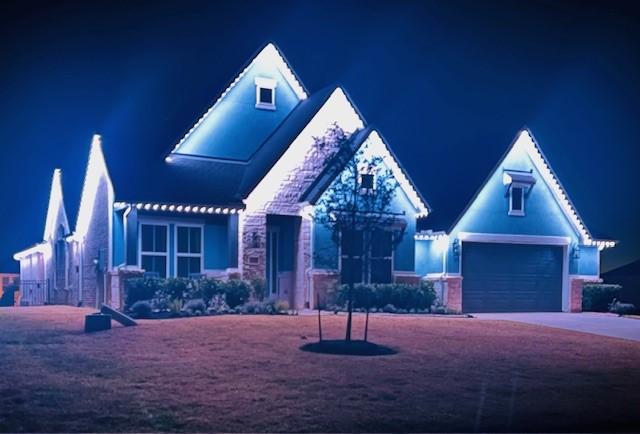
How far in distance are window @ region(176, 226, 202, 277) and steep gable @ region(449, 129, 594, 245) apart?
10277mm

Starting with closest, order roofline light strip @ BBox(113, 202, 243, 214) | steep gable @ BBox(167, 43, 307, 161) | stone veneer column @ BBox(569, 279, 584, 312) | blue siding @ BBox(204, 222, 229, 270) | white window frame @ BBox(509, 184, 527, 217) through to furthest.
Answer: roofline light strip @ BBox(113, 202, 243, 214)
blue siding @ BBox(204, 222, 229, 270)
steep gable @ BBox(167, 43, 307, 161)
white window frame @ BBox(509, 184, 527, 217)
stone veneer column @ BBox(569, 279, 584, 312)

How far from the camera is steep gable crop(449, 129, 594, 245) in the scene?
2567 cm

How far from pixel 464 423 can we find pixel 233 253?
14848mm

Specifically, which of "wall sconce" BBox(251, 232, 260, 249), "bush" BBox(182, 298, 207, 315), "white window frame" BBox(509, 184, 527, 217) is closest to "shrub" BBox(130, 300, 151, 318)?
"bush" BBox(182, 298, 207, 315)

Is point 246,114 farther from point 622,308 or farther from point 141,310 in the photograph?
point 622,308

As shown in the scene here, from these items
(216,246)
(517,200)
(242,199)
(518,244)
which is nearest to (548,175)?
(517,200)

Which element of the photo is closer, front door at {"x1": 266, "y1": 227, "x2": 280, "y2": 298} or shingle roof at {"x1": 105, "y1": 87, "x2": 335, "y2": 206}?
shingle roof at {"x1": 105, "y1": 87, "x2": 335, "y2": 206}

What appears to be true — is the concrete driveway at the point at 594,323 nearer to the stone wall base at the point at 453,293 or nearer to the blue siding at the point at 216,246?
the stone wall base at the point at 453,293

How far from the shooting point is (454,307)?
81.0ft

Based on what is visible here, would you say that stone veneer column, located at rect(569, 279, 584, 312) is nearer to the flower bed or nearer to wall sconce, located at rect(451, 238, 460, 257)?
wall sconce, located at rect(451, 238, 460, 257)

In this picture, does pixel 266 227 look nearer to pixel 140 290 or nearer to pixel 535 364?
pixel 140 290

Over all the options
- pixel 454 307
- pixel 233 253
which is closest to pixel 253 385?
pixel 233 253

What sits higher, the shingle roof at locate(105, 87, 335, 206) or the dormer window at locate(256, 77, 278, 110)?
the dormer window at locate(256, 77, 278, 110)

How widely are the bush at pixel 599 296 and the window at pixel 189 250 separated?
15807 millimetres
